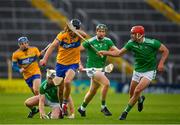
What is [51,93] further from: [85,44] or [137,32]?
[137,32]

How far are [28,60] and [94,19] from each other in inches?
855

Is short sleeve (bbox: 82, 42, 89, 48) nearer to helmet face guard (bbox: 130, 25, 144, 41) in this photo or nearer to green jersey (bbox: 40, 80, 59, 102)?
green jersey (bbox: 40, 80, 59, 102)

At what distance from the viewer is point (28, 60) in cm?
2391

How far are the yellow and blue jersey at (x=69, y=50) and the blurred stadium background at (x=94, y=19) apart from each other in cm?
2237

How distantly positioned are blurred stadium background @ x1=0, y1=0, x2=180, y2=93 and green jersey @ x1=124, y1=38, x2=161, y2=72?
2331 centimetres

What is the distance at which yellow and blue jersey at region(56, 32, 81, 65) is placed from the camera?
2064cm

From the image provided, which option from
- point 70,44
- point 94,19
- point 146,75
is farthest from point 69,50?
point 94,19

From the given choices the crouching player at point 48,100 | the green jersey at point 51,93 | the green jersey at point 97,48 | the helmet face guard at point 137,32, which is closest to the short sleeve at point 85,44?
the green jersey at point 97,48

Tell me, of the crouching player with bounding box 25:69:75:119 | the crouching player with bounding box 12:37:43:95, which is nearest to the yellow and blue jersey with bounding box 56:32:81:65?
the crouching player with bounding box 25:69:75:119

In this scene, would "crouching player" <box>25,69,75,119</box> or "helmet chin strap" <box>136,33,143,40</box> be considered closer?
"helmet chin strap" <box>136,33,143,40</box>

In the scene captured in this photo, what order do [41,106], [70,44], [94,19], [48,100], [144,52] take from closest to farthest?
[41,106] → [144,52] → [48,100] → [70,44] → [94,19]

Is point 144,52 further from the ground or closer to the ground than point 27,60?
further from the ground

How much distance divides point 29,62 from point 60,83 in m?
3.81

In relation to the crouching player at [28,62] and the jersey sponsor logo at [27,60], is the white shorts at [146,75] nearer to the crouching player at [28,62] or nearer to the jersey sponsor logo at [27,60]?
the crouching player at [28,62]
